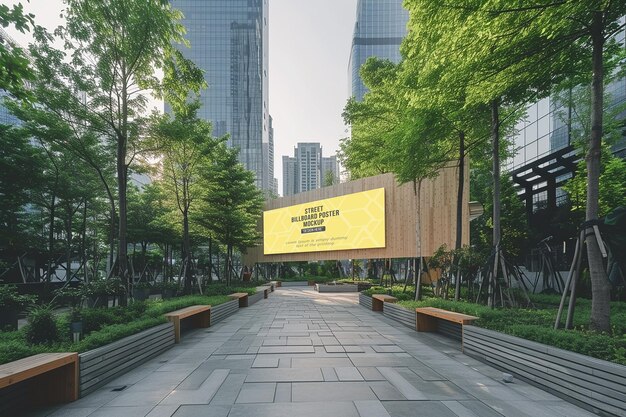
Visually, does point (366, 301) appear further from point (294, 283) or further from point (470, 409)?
point (294, 283)

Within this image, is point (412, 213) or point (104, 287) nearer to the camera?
point (104, 287)

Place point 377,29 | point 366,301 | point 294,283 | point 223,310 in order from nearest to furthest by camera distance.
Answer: point 223,310, point 366,301, point 294,283, point 377,29

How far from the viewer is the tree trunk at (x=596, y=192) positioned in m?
6.05

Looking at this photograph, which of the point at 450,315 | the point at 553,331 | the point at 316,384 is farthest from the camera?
the point at 450,315

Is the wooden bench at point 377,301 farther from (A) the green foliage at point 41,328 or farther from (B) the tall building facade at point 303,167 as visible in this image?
(B) the tall building facade at point 303,167

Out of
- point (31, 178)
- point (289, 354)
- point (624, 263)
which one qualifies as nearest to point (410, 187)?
point (624, 263)

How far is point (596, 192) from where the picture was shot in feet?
20.7

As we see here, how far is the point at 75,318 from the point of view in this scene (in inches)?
261

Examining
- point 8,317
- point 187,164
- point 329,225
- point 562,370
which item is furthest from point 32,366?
point 329,225

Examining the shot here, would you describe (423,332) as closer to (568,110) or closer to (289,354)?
(289,354)

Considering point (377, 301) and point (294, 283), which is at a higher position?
point (377, 301)

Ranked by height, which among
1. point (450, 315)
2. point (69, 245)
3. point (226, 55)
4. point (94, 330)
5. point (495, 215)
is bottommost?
point (450, 315)

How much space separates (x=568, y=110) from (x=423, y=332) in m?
22.3

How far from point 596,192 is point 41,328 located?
10.2 m
